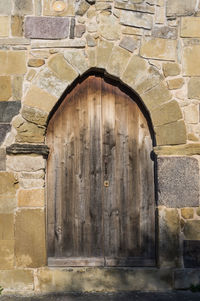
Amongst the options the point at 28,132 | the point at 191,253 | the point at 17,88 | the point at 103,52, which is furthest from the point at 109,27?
the point at 191,253

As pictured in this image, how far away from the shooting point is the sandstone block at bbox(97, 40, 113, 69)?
392 cm

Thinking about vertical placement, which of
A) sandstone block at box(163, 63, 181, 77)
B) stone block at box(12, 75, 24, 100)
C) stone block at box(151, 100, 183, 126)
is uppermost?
sandstone block at box(163, 63, 181, 77)

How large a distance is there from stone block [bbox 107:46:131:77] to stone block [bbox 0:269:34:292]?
232 centimetres

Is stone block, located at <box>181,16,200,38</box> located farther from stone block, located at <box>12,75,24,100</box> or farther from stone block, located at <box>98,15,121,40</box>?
stone block, located at <box>12,75,24,100</box>

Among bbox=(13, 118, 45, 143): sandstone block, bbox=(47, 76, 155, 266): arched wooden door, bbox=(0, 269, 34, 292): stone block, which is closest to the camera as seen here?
bbox=(0, 269, 34, 292): stone block

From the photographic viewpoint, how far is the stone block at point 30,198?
380cm

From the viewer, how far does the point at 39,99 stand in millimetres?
3887

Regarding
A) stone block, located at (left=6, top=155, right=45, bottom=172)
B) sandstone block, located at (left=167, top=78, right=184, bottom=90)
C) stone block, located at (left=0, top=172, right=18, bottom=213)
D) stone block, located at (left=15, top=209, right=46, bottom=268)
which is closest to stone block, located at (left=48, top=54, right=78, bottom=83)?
stone block, located at (left=6, top=155, right=45, bottom=172)

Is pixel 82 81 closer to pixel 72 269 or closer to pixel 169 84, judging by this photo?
pixel 169 84

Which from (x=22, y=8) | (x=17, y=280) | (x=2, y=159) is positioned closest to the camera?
(x=17, y=280)

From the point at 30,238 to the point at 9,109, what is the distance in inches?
54.9

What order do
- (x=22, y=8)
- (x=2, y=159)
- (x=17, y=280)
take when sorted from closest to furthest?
(x=17, y=280) < (x=2, y=159) < (x=22, y=8)

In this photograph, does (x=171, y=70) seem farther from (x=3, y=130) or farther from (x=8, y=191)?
(x=8, y=191)

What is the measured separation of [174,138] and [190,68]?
2.60ft
